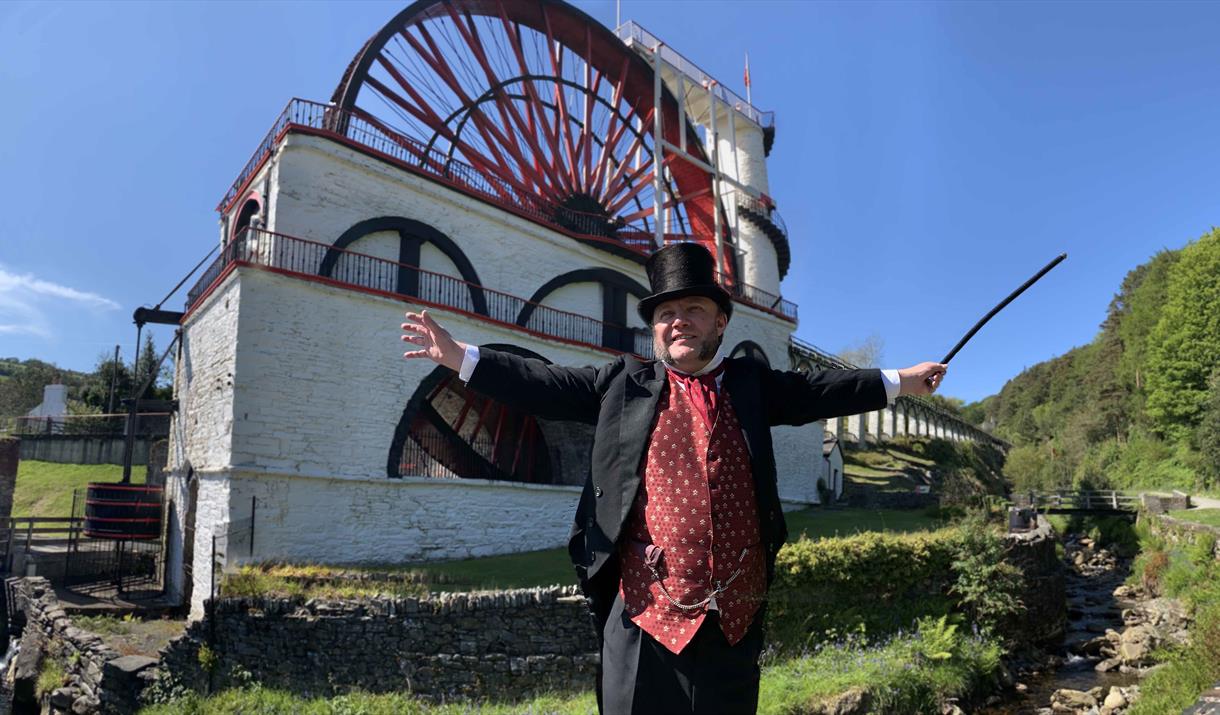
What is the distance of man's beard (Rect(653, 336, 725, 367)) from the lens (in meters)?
2.41

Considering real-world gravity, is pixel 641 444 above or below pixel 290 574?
above

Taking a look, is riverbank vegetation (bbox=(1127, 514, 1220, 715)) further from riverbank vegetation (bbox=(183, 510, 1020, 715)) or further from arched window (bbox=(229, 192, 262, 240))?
arched window (bbox=(229, 192, 262, 240))

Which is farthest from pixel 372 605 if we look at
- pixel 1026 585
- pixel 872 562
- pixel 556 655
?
pixel 1026 585

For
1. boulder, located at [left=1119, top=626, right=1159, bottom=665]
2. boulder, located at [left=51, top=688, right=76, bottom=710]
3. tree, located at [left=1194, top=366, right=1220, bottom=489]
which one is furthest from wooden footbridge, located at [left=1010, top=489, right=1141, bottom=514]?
boulder, located at [left=51, top=688, right=76, bottom=710]

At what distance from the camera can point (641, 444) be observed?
2299mm

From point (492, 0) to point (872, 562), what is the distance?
16.6 m

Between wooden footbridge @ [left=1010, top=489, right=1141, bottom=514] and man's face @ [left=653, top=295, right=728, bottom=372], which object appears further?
wooden footbridge @ [left=1010, top=489, right=1141, bottom=514]

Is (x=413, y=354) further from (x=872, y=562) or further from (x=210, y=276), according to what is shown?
(x=210, y=276)

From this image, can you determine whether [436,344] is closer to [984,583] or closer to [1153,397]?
[984,583]

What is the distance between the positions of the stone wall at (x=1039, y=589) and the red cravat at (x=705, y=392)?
1187cm

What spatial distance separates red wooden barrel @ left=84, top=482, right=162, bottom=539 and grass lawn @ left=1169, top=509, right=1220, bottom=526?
2194 centimetres

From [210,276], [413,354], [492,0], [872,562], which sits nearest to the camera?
[413,354]

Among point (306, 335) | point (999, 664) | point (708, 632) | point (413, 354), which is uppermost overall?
point (306, 335)

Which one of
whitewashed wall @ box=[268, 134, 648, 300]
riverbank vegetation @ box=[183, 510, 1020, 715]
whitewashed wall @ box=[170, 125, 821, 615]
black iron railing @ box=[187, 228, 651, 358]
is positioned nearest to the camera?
riverbank vegetation @ box=[183, 510, 1020, 715]
